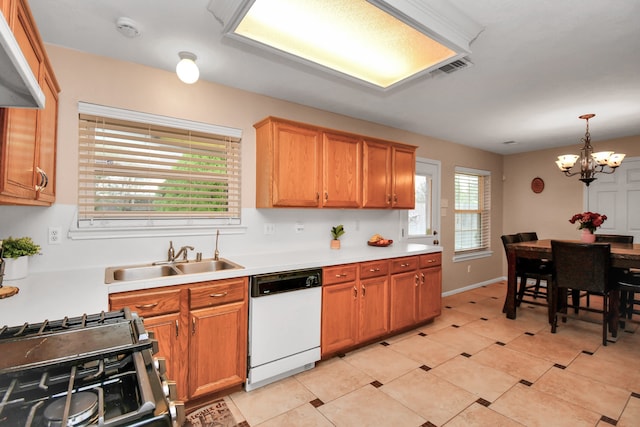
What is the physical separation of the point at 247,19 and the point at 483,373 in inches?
123

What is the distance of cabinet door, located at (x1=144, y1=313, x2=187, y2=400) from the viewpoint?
1.89 metres

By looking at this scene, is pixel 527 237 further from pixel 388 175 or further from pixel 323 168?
pixel 323 168

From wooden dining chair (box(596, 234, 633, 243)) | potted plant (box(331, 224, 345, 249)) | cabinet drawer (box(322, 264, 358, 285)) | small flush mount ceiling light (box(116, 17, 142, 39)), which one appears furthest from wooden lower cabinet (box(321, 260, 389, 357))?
wooden dining chair (box(596, 234, 633, 243))

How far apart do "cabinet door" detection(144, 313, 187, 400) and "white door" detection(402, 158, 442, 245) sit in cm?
325

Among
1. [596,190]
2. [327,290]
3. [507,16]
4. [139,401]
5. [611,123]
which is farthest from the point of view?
[596,190]

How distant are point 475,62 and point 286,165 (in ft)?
5.60

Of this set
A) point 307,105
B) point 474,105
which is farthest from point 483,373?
point 307,105

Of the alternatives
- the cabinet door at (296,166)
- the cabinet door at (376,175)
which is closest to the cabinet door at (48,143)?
the cabinet door at (296,166)

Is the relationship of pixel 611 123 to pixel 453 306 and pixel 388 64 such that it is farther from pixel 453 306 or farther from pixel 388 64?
pixel 388 64

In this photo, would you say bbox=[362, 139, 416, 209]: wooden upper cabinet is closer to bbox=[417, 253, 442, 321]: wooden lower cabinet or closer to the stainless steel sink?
bbox=[417, 253, 442, 321]: wooden lower cabinet

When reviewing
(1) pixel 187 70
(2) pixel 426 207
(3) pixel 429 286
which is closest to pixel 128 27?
(1) pixel 187 70

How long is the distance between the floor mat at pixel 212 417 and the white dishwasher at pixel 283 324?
24 centimetres

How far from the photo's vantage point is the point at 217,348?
2.10 metres

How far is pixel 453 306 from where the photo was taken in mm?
4285
